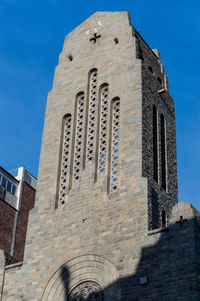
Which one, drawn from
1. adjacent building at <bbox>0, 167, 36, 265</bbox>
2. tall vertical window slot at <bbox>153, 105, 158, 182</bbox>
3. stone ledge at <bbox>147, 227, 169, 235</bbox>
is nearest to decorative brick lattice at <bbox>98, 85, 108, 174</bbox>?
tall vertical window slot at <bbox>153, 105, 158, 182</bbox>

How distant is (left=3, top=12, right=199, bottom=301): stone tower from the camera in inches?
1027

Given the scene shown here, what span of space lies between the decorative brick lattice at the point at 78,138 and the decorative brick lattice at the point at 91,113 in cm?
48

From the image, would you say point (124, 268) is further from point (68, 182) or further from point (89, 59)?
point (89, 59)

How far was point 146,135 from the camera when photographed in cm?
3044

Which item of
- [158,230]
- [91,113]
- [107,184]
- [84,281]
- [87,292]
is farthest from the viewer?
[91,113]

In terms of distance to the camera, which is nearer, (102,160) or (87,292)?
(87,292)

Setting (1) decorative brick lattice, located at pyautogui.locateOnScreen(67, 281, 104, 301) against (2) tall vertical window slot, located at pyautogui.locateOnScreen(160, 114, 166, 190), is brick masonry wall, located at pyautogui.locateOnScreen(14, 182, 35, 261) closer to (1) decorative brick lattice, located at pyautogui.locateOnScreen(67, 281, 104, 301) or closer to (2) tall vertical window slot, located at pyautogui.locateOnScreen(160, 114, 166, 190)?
(2) tall vertical window slot, located at pyautogui.locateOnScreen(160, 114, 166, 190)

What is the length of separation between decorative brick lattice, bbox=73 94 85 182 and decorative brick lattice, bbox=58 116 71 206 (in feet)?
1.45

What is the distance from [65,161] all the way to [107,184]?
3.38m

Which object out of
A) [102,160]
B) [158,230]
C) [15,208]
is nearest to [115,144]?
[102,160]

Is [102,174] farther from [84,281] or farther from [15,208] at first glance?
[15,208]

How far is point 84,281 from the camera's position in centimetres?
2723

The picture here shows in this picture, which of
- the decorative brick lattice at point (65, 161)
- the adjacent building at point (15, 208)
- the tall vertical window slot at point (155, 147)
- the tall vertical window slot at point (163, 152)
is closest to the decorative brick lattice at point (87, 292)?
the decorative brick lattice at point (65, 161)

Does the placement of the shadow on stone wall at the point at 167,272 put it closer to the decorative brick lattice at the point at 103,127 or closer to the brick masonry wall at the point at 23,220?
the decorative brick lattice at the point at 103,127
